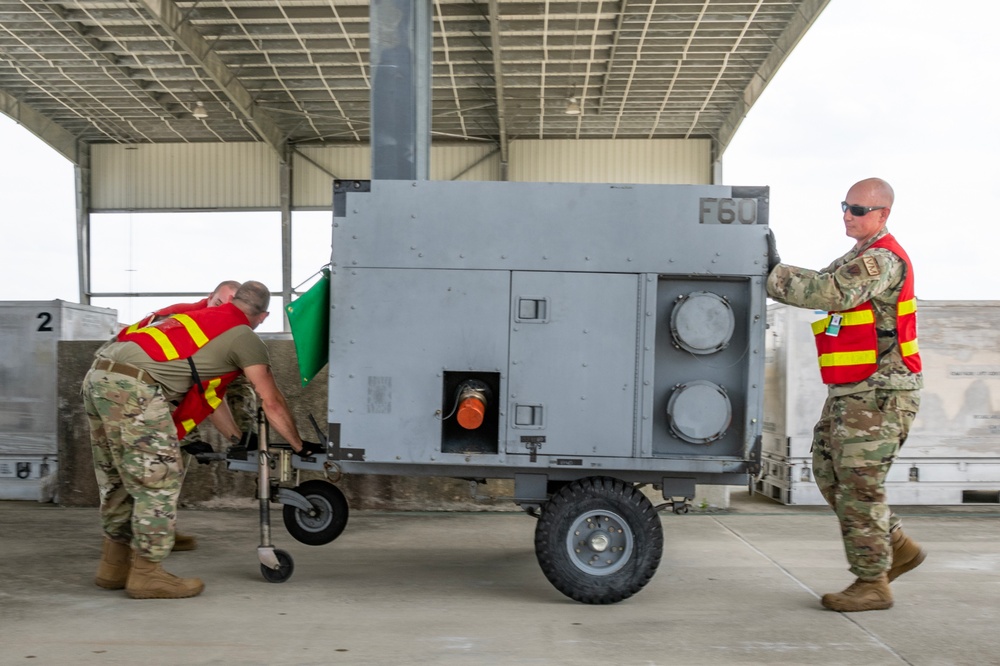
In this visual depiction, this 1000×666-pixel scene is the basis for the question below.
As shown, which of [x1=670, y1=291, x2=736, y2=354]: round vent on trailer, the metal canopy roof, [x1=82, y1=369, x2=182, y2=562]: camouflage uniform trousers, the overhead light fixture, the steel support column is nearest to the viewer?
[x1=670, y1=291, x2=736, y2=354]: round vent on trailer

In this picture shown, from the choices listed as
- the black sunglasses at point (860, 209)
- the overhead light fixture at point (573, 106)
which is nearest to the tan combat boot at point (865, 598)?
the black sunglasses at point (860, 209)

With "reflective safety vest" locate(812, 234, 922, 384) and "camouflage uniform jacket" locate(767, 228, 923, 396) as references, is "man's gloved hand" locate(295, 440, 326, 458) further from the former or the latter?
"reflective safety vest" locate(812, 234, 922, 384)

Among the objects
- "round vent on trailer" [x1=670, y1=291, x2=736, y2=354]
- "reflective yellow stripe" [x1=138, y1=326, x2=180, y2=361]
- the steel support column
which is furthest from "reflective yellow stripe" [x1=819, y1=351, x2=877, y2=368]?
the steel support column

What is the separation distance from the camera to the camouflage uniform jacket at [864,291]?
403 cm

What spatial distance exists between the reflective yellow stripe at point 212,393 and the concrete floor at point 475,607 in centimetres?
92

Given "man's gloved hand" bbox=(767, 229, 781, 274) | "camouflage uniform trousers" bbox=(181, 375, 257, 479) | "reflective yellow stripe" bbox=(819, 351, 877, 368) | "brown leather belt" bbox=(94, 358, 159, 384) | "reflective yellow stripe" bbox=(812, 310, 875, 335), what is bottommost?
"camouflage uniform trousers" bbox=(181, 375, 257, 479)

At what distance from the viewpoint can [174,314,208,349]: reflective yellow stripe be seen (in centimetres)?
443

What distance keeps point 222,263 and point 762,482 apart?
56.1ft

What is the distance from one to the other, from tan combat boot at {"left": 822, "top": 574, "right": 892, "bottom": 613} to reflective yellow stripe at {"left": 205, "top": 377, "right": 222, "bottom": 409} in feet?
10.5

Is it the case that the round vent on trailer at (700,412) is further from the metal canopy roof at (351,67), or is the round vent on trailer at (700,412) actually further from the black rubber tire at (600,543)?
the metal canopy roof at (351,67)

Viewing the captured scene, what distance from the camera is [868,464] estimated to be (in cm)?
406

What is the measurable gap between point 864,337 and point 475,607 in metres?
2.21

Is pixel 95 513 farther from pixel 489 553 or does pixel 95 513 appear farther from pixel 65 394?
pixel 489 553

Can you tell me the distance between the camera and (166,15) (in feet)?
48.0
